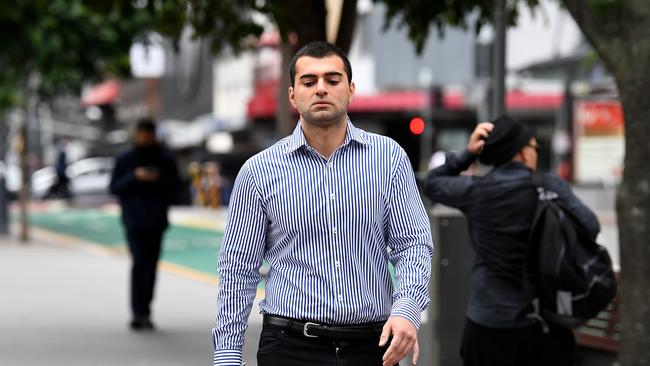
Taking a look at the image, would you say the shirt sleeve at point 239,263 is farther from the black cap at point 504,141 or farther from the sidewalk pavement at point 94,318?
the sidewalk pavement at point 94,318

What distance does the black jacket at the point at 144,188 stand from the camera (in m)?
11.3

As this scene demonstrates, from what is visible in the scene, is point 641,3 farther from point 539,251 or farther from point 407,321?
point 407,321

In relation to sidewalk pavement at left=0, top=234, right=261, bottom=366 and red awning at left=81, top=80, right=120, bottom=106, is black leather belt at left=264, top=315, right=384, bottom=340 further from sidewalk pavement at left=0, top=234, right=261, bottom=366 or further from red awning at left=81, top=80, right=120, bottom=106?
red awning at left=81, top=80, right=120, bottom=106

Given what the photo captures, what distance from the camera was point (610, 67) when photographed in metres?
6.39

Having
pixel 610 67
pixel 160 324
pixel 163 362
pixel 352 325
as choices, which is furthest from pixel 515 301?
pixel 160 324

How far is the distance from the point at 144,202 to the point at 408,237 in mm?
7305

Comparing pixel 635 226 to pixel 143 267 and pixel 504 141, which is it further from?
pixel 143 267

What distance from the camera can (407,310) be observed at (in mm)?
4047

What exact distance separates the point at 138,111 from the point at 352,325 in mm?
81135

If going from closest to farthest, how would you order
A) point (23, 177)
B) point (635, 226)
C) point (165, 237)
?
1. point (635, 226)
2. point (23, 177)
3. point (165, 237)

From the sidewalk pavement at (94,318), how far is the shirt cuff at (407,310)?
4949mm

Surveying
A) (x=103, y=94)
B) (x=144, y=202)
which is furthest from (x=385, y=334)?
(x=103, y=94)

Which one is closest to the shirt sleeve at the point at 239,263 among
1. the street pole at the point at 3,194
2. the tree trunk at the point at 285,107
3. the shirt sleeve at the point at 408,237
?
→ the shirt sleeve at the point at 408,237

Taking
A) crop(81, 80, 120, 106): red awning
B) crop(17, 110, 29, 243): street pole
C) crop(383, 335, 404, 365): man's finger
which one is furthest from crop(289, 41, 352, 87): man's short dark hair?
crop(81, 80, 120, 106): red awning
